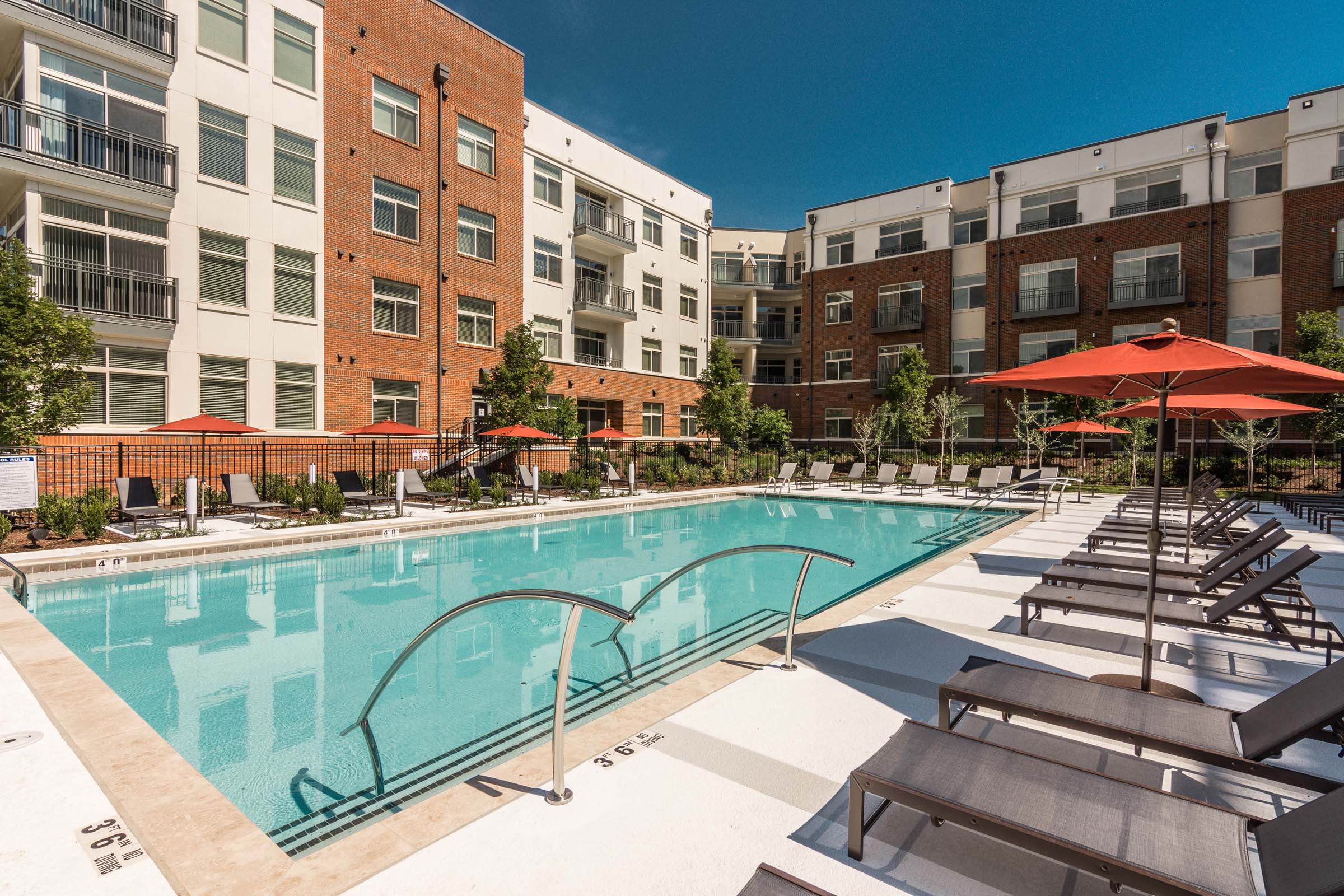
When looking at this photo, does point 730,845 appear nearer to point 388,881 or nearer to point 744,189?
point 388,881

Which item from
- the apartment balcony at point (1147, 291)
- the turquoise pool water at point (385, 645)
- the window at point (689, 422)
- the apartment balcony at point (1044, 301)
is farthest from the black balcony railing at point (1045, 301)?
the turquoise pool water at point (385, 645)

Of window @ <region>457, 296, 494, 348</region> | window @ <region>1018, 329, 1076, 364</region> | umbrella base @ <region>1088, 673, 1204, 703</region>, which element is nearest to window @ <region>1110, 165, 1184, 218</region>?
window @ <region>1018, 329, 1076, 364</region>

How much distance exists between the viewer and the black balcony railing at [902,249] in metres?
33.4

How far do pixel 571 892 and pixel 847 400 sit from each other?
34556 millimetres

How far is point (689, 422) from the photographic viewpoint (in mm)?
32844

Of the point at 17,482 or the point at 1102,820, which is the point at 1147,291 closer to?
the point at 1102,820

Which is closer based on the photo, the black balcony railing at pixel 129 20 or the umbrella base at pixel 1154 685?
the umbrella base at pixel 1154 685

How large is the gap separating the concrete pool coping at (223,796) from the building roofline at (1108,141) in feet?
107

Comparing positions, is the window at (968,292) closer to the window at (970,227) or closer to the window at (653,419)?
the window at (970,227)

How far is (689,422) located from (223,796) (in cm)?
3004

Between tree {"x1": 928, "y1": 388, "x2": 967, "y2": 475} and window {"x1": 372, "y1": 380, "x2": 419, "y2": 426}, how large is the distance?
68.3 feet

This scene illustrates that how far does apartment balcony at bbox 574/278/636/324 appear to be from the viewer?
27.0 metres

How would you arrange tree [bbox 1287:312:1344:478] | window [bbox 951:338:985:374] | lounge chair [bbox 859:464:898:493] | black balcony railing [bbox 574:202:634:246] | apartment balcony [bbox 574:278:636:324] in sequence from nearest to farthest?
tree [bbox 1287:312:1344:478], lounge chair [bbox 859:464:898:493], apartment balcony [bbox 574:278:636:324], black balcony railing [bbox 574:202:634:246], window [bbox 951:338:985:374]

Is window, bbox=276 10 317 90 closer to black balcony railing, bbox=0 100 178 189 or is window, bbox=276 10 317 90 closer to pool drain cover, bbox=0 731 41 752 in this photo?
black balcony railing, bbox=0 100 178 189
